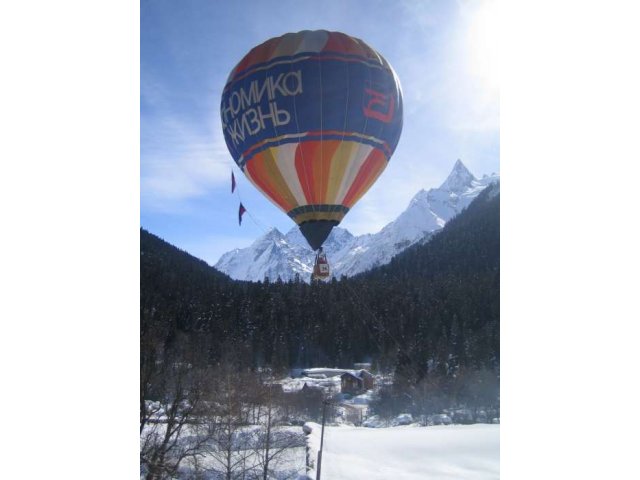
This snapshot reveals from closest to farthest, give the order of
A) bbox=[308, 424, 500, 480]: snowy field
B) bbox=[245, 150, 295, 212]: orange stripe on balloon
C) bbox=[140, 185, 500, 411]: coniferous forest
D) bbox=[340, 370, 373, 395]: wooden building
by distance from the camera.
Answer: bbox=[308, 424, 500, 480]: snowy field < bbox=[245, 150, 295, 212]: orange stripe on balloon < bbox=[140, 185, 500, 411]: coniferous forest < bbox=[340, 370, 373, 395]: wooden building

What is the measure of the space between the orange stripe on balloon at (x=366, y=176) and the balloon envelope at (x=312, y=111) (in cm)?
1

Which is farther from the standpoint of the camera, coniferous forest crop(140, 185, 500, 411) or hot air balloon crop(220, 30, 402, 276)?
coniferous forest crop(140, 185, 500, 411)

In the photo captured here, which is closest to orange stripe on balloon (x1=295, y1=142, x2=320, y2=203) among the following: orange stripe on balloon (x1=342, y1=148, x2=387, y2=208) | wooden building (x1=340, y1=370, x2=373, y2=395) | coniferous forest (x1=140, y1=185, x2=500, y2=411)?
orange stripe on balloon (x1=342, y1=148, x2=387, y2=208)

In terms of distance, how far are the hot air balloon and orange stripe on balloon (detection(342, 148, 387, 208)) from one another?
0.01 m

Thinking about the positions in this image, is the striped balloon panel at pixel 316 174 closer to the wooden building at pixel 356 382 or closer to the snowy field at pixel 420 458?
the snowy field at pixel 420 458

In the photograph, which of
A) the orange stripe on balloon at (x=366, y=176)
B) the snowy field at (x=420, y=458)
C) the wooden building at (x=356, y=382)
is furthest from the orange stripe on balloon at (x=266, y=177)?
the wooden building at (x=356, y=382)

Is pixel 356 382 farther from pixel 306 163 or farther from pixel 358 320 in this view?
pixel 306 163

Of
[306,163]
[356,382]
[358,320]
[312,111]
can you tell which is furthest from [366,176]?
[358,320]

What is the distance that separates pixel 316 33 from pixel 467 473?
3.82 metres

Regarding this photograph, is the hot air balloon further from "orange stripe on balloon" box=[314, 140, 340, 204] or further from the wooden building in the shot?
the wooden building

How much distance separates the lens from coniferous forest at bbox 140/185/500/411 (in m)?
13.8
